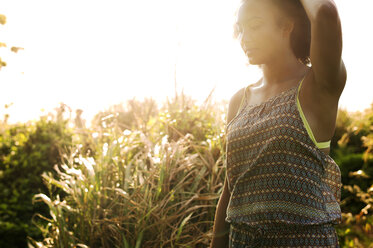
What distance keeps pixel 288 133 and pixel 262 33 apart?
42 cm

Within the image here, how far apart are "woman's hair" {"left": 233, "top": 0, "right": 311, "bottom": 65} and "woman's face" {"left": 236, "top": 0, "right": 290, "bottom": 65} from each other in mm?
26

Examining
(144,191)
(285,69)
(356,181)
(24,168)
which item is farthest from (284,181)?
(356,181)

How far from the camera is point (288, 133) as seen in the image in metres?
1.43

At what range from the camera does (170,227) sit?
111 inches

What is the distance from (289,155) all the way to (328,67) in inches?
13.9

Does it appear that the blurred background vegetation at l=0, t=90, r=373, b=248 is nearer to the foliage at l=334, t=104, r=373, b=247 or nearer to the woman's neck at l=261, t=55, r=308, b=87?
the foliage at l=334, t=104, r=373, b=247

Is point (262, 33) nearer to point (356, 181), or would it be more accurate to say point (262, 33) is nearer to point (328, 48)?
point (328, 48)

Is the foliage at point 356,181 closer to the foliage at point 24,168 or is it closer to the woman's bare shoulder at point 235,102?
the woman's bare shoulder at point 235,102

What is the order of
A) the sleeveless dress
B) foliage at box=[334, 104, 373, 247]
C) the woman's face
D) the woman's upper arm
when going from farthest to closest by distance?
foliage at box=[334, 104, 373, 247] < the woman's face < the sleeveless dress < the woman's upper arm

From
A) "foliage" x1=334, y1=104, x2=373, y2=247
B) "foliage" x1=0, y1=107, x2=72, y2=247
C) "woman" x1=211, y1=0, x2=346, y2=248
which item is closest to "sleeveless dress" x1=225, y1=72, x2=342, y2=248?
"woman" x1=211, y1=0, x2=346, y2=248

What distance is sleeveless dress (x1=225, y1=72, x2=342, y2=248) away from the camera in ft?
4.73

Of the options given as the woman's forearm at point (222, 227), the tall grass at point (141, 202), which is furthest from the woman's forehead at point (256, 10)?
the tall grass at point (141, 202)

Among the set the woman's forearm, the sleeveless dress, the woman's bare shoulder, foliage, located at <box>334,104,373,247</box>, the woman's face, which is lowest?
foliage, located at <box>334,104,373,247</box>

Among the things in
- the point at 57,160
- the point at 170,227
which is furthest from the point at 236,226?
the point at 57,160
